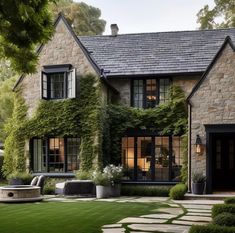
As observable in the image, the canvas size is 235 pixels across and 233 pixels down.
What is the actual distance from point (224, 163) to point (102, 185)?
260 inches

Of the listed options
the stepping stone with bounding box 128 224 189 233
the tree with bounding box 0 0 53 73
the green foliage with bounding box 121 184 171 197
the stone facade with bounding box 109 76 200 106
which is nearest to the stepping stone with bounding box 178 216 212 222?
the stepping stone with bounding box 128 224 189 233

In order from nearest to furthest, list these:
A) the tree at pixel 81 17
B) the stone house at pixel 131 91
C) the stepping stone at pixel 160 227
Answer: the stepping stone at pixel 160 227
the stone house at pixel 131 91
the tree at pixel 81 17

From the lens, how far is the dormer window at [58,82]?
2148 cm

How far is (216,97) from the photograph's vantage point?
734 inches

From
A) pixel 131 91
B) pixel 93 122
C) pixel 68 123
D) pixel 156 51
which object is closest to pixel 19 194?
pixel 68 123

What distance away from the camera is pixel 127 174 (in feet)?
70.5

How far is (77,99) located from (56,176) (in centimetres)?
373

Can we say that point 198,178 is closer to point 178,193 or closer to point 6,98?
point 178,193

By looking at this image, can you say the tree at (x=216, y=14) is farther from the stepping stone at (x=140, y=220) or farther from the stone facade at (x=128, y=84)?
the stepping stone at (x=140, y=220)

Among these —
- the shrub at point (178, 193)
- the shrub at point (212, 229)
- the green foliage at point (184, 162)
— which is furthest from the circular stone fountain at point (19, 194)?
the shrub at point (212, 229)

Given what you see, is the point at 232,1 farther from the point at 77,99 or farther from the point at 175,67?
the point at 77,99

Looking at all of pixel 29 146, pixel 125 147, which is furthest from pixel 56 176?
pixel 125 147

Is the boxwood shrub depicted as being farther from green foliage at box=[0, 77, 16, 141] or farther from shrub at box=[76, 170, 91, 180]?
green foliage at box=[0, 77, 16, 141]

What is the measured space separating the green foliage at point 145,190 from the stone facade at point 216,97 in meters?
2.12
